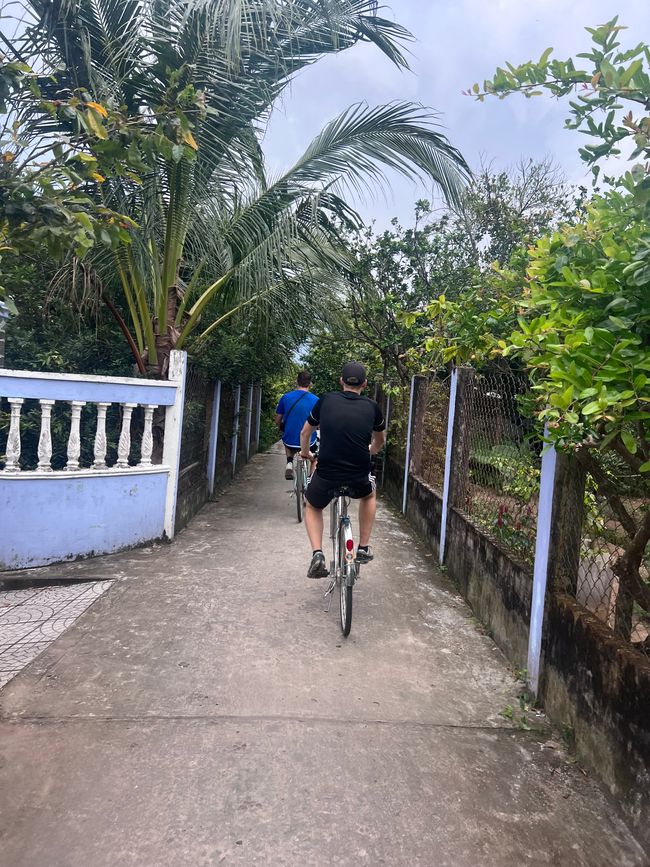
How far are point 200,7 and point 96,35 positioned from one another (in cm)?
105

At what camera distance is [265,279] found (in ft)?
22.6

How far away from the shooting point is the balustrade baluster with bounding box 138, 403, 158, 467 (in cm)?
591

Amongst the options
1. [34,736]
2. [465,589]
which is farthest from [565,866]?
[465,589]

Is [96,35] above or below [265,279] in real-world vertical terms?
above

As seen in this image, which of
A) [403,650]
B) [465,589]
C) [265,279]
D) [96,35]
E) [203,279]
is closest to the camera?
[403,650]

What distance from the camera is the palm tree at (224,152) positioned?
5.48 m

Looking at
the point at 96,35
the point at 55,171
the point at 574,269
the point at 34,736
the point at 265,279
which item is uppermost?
the point at 96,35

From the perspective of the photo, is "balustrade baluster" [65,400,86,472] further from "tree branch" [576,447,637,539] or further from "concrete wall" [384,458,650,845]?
"tree branch" [576,447,637,539]

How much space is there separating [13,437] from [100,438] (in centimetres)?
71

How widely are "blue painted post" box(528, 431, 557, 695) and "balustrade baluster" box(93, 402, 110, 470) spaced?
144 inches

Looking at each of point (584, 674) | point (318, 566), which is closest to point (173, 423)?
point (318, 566)

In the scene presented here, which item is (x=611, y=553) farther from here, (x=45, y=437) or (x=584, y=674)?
(x=45, y=437)

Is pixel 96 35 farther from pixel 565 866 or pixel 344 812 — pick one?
pixel 565 866

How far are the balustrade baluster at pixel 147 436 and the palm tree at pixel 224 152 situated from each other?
28.2 inches
